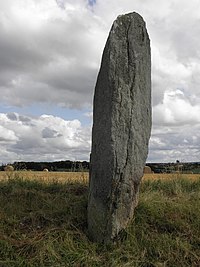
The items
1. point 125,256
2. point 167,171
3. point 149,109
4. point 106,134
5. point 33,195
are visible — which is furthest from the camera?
point 167,171

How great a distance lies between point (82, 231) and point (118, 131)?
197cm

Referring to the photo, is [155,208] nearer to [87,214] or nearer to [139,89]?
[87,214]

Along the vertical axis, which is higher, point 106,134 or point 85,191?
point 106,134

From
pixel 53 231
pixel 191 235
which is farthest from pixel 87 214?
pixel 191 235

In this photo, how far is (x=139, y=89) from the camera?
8609mm

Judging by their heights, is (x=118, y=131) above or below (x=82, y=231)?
above

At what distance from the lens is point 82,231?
846cm

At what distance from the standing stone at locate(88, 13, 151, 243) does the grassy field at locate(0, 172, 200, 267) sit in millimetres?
386

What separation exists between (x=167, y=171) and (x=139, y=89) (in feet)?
19.4

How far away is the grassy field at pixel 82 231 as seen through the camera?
7.65 meters

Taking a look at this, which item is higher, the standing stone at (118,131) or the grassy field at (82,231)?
the standing stone at (118,131)

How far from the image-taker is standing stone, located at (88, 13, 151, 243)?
8164mm

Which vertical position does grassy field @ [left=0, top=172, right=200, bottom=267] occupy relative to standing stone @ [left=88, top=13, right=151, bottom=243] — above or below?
below

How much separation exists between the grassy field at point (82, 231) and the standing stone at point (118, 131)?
1.27 feet
